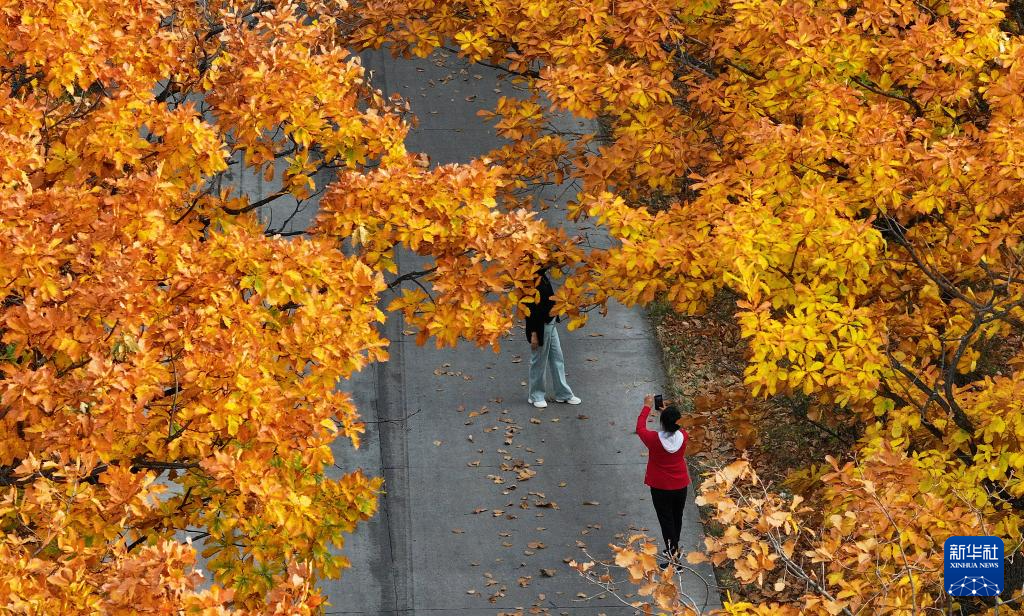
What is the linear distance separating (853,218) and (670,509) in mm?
2953

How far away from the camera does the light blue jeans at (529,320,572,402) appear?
44.8ft

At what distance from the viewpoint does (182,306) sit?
7465 millimetres

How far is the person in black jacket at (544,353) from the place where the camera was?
1344 centimetres

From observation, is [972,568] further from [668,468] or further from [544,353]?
[544,353]

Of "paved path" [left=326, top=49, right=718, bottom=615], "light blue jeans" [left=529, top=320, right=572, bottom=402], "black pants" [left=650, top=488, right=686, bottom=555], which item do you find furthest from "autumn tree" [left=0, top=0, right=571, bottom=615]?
"light blue jeans" [left=529, top=320, right=572, bottom=402]

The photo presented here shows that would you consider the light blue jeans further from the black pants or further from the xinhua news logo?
the xinhua news logo

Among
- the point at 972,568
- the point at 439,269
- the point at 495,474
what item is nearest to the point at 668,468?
the point at 495,474

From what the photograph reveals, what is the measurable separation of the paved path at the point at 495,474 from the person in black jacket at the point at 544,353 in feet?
0.45

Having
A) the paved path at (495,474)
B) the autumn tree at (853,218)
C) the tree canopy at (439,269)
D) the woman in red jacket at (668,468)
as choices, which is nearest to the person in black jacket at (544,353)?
the paved path at (495,474)

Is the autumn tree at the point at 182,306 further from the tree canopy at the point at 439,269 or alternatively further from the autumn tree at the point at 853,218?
the autumn tree at the point at 853,218

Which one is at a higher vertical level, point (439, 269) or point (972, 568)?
point (972, 568)

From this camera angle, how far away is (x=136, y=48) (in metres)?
8.91

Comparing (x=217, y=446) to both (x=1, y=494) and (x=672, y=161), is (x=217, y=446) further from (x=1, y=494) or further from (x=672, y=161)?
(x=672, y=161)

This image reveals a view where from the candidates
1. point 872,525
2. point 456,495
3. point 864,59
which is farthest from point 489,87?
point 872,525
